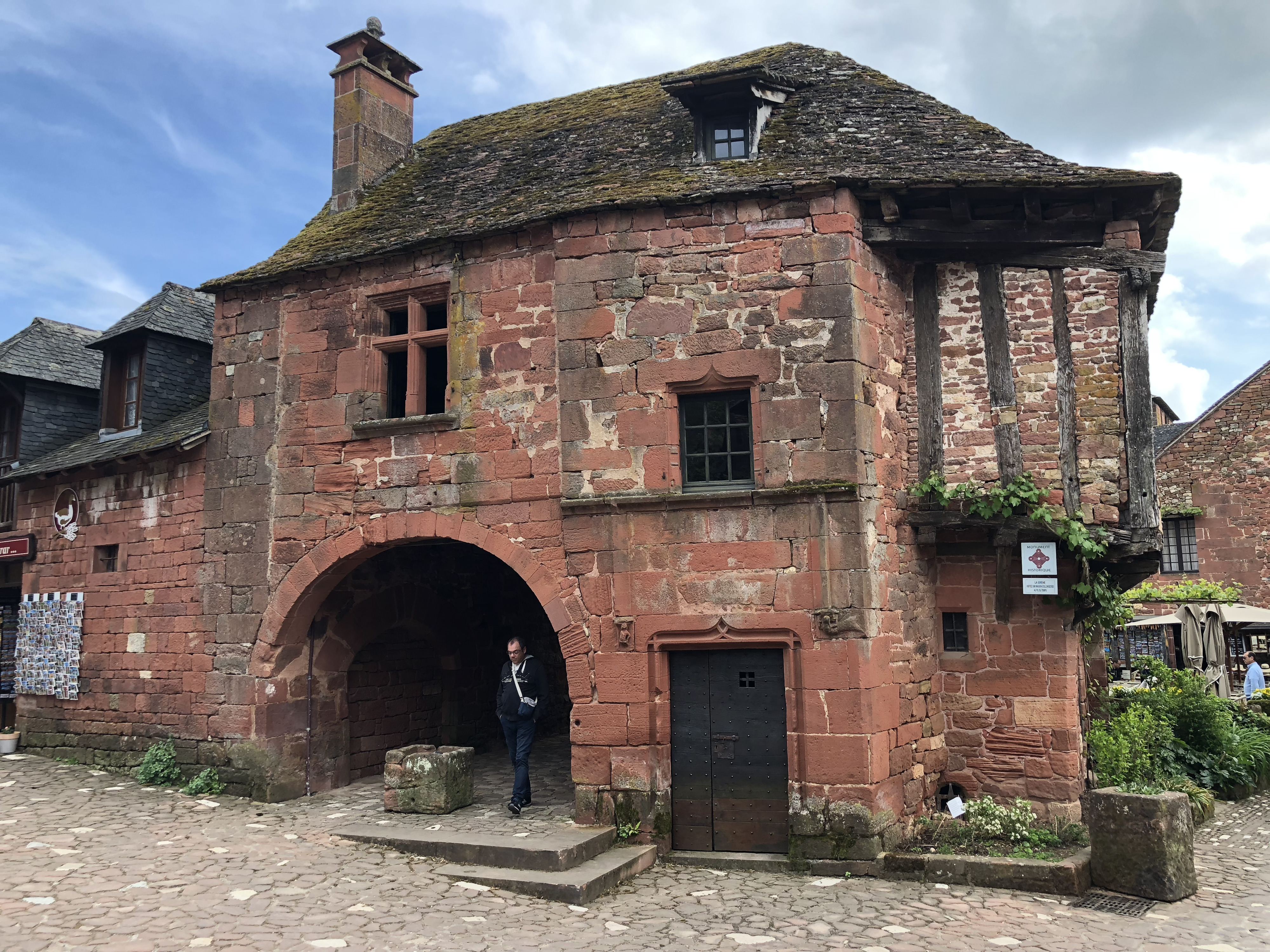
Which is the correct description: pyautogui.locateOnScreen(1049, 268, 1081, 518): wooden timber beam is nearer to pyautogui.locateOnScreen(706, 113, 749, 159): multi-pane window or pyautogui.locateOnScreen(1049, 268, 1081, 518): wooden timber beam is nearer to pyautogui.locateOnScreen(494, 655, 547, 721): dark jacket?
pyautogui.locateOnScreen(706, 113, 749, 159): multi-pane window

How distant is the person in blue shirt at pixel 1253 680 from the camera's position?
1672 cm

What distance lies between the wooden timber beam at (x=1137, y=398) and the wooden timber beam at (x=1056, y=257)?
12cm

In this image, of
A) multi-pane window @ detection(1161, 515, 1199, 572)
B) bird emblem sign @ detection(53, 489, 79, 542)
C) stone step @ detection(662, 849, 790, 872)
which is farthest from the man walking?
multi-pane window @ detection(1161, 515, 1199, 572)

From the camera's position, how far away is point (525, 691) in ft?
31.3

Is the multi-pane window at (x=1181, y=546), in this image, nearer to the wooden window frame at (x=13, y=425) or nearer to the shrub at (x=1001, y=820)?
the shrub at (x=1001, y=820)

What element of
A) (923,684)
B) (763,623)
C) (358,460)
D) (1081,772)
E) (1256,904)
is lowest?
(1256,904)

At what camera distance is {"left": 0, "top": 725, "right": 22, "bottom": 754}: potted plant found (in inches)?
483

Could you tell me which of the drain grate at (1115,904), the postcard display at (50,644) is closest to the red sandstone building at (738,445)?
the drain grate at (1115,904)

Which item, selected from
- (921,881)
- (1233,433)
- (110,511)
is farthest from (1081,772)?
(1233,433)

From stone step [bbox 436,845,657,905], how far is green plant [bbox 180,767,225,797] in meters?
3.70

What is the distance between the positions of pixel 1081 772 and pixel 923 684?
5.34 feet

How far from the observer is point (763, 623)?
838 centimetres

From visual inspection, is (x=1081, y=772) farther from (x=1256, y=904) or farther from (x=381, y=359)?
(x=381, y=359)

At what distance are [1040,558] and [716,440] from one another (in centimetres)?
302
